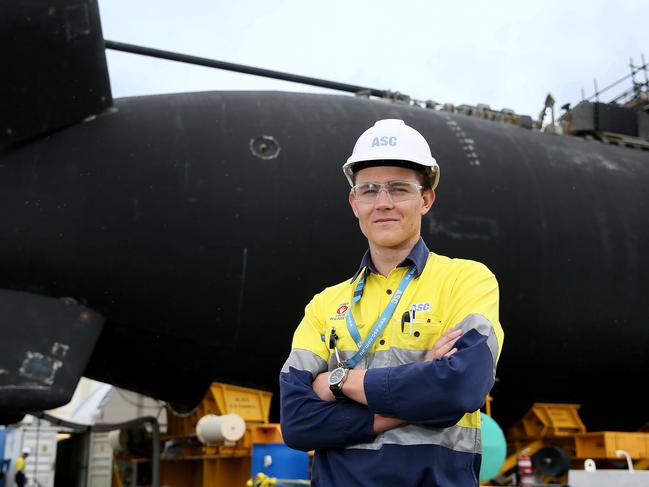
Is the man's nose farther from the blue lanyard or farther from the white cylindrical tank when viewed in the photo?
the white cylindrical tank

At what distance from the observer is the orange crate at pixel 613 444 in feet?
28.5

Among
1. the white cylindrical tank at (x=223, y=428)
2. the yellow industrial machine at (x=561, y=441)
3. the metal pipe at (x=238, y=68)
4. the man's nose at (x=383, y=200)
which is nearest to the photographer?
the man's nose at (x=383, y=200)

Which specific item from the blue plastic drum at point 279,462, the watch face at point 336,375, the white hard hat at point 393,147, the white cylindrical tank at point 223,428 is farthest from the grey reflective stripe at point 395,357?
the white cylindrical tank at point 223,428

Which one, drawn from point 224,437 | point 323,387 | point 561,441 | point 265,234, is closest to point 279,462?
point 224,437

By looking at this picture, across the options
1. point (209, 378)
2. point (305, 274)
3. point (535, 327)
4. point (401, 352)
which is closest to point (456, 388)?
point (401, 352)

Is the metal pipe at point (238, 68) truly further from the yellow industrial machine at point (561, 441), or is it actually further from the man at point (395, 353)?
the man at point (395, 353)

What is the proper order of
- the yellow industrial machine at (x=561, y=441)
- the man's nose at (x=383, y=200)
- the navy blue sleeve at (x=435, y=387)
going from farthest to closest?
the yellow industrial machine at (x=561, y=441), the man's nose at (x=383, y=200), the navy blue sleeve at (x=435, y=387)

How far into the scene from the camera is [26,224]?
255 inches

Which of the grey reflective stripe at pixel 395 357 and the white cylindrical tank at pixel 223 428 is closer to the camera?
the grey reflective stripe at pixel 395 357

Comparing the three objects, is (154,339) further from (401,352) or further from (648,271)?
(648,271)

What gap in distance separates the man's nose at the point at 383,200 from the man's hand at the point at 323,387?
2.05 feet

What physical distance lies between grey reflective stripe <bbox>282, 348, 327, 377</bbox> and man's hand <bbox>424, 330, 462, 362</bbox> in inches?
18.5

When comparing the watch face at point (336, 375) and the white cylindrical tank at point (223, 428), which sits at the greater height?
the watch face at point (336, 375)

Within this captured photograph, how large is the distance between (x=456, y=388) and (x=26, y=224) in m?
5.26
